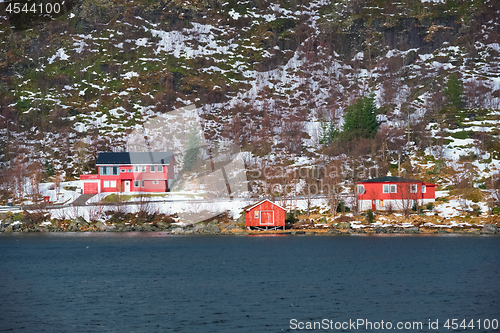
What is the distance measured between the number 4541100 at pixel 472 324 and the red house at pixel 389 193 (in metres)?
48.1

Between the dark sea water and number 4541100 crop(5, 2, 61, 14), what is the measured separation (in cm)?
12804

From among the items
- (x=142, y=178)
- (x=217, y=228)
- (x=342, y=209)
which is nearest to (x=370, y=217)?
(x=342, y=209)

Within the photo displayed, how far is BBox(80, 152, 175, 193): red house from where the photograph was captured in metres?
93.8

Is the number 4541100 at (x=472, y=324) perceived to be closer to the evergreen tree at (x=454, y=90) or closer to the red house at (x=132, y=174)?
the red house at (x=132, y=174)

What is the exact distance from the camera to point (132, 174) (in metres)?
94.9

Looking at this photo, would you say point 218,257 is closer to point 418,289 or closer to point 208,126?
point 418,289

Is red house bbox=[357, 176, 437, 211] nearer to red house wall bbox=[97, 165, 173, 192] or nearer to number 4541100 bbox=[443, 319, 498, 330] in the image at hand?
red house wall bbox=[97, 165, 173, 192]

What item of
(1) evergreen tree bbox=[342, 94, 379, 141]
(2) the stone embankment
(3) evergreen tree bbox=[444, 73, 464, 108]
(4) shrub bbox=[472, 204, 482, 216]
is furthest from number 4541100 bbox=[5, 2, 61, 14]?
(4) shrub bbox=[472, 204, 482, 216]

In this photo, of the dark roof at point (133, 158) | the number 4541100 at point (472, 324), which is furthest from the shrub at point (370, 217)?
the number 4541100 at point (472, 324)

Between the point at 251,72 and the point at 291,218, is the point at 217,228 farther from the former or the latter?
the point at 251,72

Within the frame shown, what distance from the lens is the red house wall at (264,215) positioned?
248 feet

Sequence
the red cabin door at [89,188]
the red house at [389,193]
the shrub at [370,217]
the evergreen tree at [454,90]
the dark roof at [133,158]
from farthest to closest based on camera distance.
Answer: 1. the evergreen tree at [454,90]
2. the dark roof at [133,158]
3. the red cabin door at [89,188]
4. the red house at [389,193]
5. the shrub at [370,217]

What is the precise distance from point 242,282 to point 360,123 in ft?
250

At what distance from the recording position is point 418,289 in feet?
131
